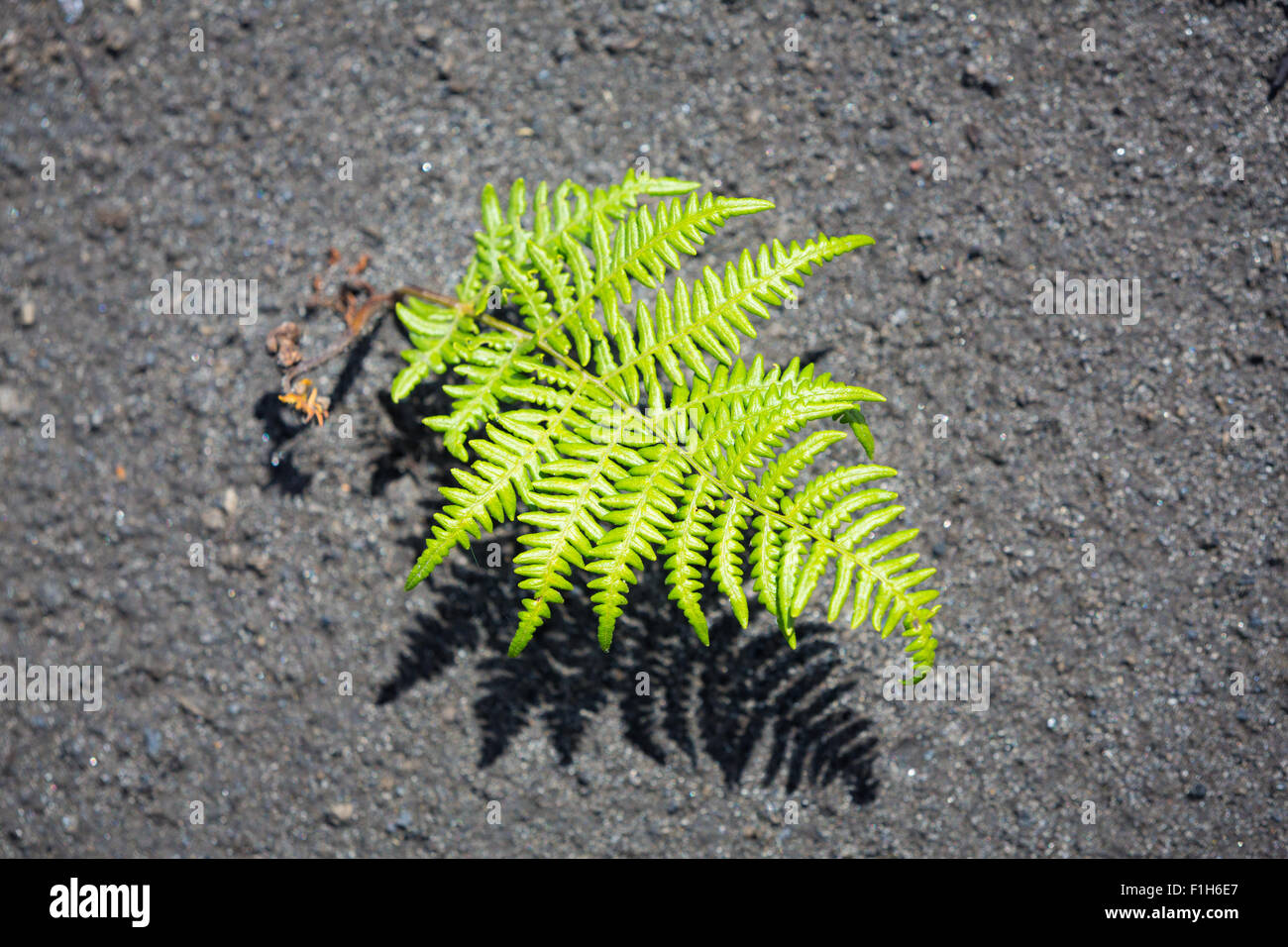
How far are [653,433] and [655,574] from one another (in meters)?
0.67

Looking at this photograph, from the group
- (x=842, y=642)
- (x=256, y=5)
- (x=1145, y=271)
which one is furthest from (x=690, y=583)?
(x=256, y=5)

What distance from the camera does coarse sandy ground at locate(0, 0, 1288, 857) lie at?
8.41 feet

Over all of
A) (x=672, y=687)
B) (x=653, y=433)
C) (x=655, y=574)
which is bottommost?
(x=672, y=687)

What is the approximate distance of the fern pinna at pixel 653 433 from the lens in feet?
6.08

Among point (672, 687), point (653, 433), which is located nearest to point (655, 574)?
point (672, 687)

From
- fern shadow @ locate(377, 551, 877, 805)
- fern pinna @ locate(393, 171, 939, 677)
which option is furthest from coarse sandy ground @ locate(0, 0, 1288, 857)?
fern pinna @ locate(393, 171, 939, 677)

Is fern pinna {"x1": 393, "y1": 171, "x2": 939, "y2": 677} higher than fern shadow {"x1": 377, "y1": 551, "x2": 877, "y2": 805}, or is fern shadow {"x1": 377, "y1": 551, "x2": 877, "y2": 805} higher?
fern pinna {"x1": 393, "y1": 171, "x2": 939, "y2": 677}

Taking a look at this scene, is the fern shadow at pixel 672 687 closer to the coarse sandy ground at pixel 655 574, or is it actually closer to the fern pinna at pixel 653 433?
the coarse sandy ground at pixel 655 574

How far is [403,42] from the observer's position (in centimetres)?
272

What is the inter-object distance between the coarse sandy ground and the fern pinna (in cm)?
53

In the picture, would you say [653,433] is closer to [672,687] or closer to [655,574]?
[655,574]

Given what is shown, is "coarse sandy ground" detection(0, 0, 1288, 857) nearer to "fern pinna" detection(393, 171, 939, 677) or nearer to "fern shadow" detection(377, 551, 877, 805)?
"fern shadow" detection(377, 551, 877, 805)

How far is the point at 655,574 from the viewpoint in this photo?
8.46 ft

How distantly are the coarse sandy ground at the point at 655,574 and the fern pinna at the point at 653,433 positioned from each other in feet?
1.75
